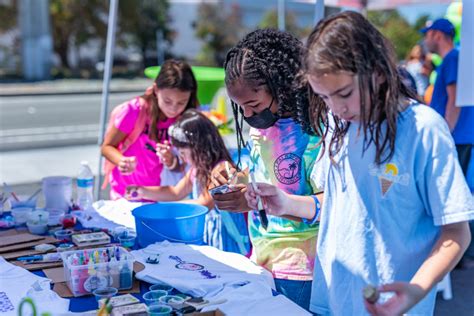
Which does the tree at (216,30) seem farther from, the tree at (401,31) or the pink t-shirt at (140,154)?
the pink t-shirt at (140,154)

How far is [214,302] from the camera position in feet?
5.47

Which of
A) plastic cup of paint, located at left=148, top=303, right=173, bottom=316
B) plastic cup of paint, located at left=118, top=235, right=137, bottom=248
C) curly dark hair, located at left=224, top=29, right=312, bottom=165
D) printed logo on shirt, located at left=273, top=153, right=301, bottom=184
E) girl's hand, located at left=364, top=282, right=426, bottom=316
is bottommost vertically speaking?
plastic cup of paint, located at left=118, top=235, right=137, bottom=248

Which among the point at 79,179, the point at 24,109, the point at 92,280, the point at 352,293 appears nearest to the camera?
the point at 352,293

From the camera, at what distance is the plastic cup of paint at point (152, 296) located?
1.71 m

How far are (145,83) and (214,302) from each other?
62.2 ft

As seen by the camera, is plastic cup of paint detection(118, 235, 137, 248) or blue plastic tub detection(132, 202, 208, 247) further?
plastic cup of paint detection(118, 235, 137, 248)

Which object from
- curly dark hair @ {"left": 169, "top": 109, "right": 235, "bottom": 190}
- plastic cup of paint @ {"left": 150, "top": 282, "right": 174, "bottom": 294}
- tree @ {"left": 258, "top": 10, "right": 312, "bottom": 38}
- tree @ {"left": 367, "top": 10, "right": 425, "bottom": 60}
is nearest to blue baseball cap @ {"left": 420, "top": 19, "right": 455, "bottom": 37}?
curly dark hair @ {"left": 169, "top": 109, "right": 235, "bottom": 190}

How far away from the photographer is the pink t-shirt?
11.1 ft

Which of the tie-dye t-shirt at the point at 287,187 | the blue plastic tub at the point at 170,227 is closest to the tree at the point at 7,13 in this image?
the blue plastic tub at the point at 170,227

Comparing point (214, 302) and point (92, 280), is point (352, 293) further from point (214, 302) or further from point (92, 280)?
point (92, 280)

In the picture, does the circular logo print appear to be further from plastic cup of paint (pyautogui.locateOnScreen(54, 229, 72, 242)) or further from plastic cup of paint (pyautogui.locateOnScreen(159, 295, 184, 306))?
plastic cup of paint (pyautogui.locateOnScreen(54, 229, 72, 242))

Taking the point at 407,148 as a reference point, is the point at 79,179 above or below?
below

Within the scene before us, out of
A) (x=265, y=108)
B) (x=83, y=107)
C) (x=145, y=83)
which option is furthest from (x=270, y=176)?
(x=145, y=83)

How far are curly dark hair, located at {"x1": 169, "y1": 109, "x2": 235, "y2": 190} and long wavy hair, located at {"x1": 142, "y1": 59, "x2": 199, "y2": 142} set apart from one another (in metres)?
0.40
